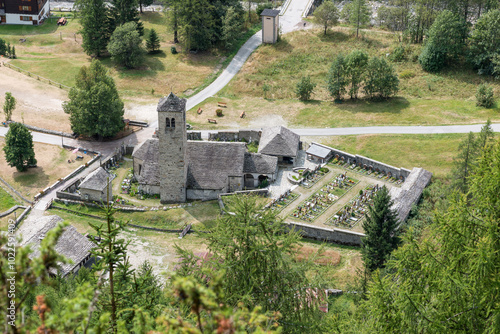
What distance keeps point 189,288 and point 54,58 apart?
9227 cm

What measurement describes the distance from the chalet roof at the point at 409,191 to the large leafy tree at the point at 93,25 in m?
57.7

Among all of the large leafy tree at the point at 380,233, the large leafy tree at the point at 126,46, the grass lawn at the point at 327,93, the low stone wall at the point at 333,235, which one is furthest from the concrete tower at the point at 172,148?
the large leafy tree at the point at 126,46

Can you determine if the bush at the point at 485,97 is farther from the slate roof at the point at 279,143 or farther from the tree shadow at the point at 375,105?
the slate roof at the point at 279,143

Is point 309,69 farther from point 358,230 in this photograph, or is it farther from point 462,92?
point 358,230

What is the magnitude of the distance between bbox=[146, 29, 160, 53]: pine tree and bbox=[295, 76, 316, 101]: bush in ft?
95.4

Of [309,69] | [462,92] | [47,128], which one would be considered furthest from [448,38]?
[47,128]

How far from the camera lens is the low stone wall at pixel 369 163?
62.2m

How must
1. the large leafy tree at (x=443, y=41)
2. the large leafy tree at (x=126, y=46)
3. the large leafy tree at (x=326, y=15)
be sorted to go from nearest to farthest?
1. the large leafy tree at (x=443, y=41)
2. the large leafy tree at (x=126, y=46)
3. the large leafy tree at (x=326, y=15)

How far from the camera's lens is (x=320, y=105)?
79.6 metres

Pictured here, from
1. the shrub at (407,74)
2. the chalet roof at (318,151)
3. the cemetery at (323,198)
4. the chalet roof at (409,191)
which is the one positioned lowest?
the cemetery at (323,198)

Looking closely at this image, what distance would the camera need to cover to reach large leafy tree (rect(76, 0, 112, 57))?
93.6 meters

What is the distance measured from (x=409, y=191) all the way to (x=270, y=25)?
161 feet

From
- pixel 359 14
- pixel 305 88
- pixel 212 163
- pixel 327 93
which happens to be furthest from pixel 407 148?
pixel 359 14

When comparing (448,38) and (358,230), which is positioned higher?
(448,38)
